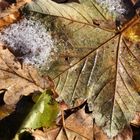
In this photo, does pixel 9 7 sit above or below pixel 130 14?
above

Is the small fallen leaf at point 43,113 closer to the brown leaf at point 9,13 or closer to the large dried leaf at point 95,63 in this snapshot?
the large dried leaf at point 95,63

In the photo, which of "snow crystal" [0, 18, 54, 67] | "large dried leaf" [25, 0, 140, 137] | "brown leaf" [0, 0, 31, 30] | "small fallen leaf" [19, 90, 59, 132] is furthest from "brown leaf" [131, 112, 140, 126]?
"brown leaf" [0, 0, 31, 30]

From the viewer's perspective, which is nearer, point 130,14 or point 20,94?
point 20,94

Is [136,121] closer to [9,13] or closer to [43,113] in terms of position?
[43,113]

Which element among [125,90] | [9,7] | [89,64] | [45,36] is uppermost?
[9,7]

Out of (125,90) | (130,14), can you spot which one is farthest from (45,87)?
(130,14)

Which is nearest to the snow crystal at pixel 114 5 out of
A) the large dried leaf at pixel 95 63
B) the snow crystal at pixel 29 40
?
the large dried leaf at pixel 95 63

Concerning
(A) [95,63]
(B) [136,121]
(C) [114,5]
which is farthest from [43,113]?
(C) [114,5]

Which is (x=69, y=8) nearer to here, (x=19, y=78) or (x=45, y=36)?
(x=45, y=36)
